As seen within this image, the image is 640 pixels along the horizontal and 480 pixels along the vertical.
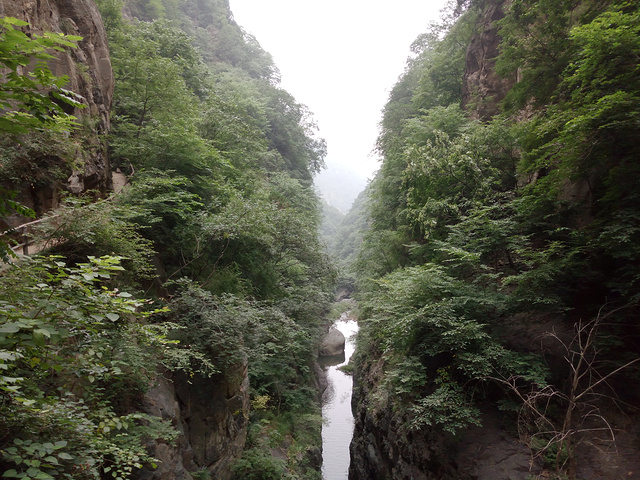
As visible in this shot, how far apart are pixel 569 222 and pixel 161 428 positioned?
1034cm

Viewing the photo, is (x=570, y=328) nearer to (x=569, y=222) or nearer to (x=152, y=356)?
(x=569, y=222)

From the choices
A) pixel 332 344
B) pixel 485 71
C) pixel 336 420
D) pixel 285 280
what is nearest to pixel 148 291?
pixel 285 280

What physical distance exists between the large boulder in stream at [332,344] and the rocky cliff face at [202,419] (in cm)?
1670

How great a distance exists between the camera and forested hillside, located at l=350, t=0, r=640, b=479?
6090 mm

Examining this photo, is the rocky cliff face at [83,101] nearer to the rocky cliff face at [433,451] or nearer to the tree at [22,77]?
the tree at [22,77]

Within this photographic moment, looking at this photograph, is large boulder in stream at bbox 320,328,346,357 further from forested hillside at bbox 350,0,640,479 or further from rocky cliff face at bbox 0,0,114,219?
rocky cliff face at bbox 0,0,114,219

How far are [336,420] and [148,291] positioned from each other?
16.0 m

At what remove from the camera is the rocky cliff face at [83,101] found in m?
6.09

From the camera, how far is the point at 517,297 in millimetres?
7590

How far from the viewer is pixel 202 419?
8.20m

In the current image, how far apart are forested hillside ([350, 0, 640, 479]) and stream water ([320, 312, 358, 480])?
395 cm

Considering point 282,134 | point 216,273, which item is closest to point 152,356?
point 216,273

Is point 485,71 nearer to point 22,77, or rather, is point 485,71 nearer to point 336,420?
point 22,77

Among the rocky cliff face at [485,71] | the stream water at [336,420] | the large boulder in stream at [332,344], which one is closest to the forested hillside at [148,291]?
the stream water at [336,420]
